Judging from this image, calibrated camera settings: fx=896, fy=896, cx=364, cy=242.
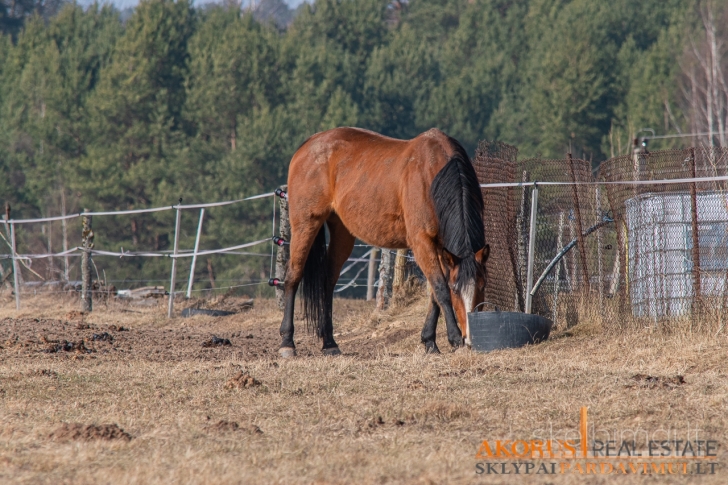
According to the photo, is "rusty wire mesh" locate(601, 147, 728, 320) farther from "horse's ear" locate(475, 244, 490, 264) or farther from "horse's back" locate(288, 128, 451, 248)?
"horse's back" locate(288, 128, 451, 248)

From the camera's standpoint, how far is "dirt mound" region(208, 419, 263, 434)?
4.21m

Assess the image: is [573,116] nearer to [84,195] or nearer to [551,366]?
[84,195]

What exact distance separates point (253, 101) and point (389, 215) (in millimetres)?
28869

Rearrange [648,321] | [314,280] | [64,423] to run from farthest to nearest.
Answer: [314,280] → [648,321] → [64,423]

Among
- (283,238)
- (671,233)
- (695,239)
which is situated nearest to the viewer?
(695,239)

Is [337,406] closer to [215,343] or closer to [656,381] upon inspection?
[656,381]

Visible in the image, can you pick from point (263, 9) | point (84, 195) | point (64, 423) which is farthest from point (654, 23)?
point (263, 9)

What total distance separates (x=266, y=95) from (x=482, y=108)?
361 inches

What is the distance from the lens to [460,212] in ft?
21.3

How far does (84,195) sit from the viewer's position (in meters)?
33.2

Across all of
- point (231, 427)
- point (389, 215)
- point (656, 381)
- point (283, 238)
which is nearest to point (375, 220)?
point (389, 215)

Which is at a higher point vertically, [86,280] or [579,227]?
[579,227]

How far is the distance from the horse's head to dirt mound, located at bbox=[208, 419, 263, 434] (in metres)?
2.38

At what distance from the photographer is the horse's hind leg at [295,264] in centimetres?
754
